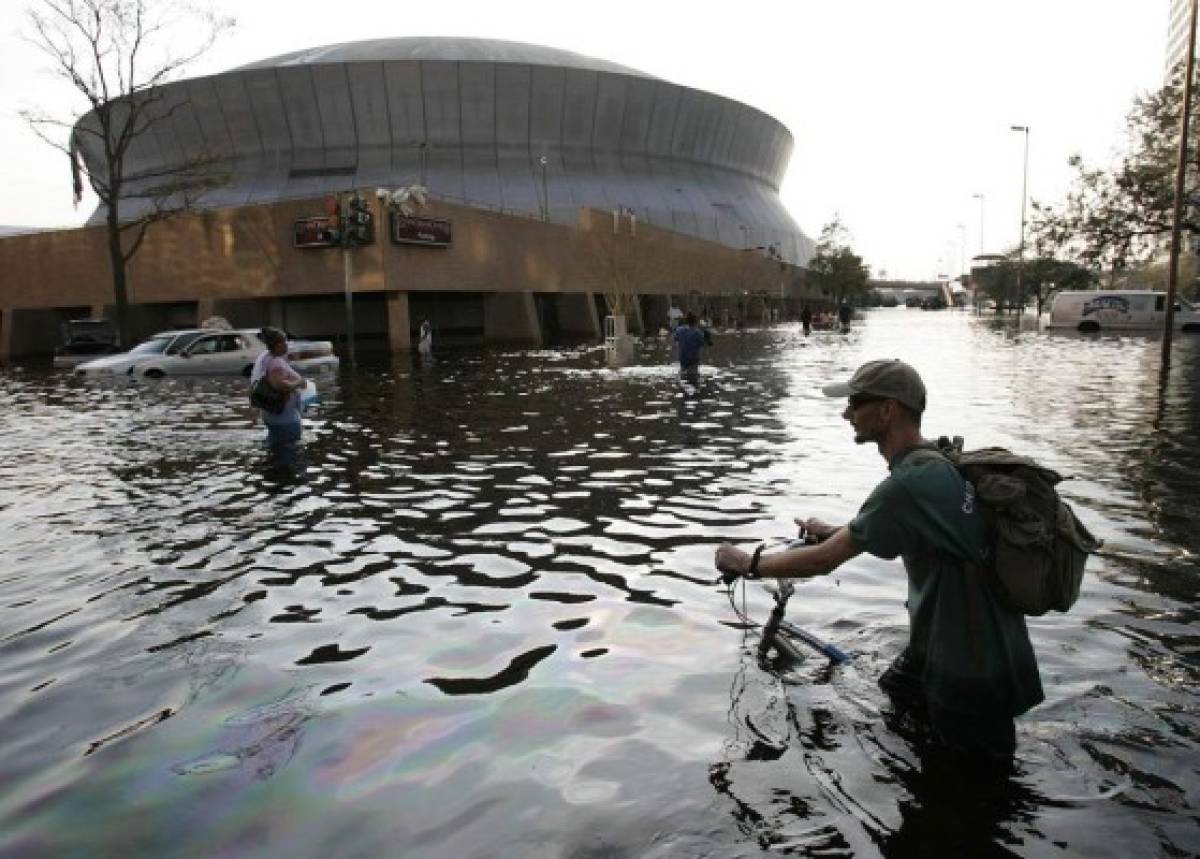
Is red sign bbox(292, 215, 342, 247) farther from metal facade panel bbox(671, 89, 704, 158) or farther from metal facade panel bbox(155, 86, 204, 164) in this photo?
metal facade panel bbox(671, 89, 704, 158)

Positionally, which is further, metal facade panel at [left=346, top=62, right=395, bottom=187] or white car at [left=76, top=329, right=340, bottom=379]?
metal facade panel at [left=346, top=62, right=395, bottom=187]

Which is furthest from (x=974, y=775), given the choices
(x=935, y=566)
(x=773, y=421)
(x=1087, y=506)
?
(x=773, y=421)

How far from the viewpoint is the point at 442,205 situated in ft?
127

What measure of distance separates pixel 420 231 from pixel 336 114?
122ft

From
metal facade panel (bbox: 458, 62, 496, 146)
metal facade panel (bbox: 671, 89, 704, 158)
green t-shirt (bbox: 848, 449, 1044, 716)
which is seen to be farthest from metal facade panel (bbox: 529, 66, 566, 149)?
green t-shirt (bbox: 848, 449, 1044, 716)

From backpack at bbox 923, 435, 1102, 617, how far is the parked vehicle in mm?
37134

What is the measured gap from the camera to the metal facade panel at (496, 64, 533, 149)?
69062 mm

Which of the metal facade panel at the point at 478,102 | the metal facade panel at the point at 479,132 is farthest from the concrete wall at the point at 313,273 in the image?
the metal facade panel at the point at 478,102

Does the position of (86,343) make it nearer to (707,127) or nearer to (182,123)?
(182,123)

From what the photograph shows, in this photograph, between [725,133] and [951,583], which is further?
[725,133]

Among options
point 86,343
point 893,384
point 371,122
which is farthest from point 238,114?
point 893,384

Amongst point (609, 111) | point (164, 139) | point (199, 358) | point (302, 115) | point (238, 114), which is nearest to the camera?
point (199, 358)

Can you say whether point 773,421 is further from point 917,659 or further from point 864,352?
point 864,352

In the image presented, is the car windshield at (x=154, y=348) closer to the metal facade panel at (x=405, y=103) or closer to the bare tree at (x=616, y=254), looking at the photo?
the bare tree at (x=616, y=254)
